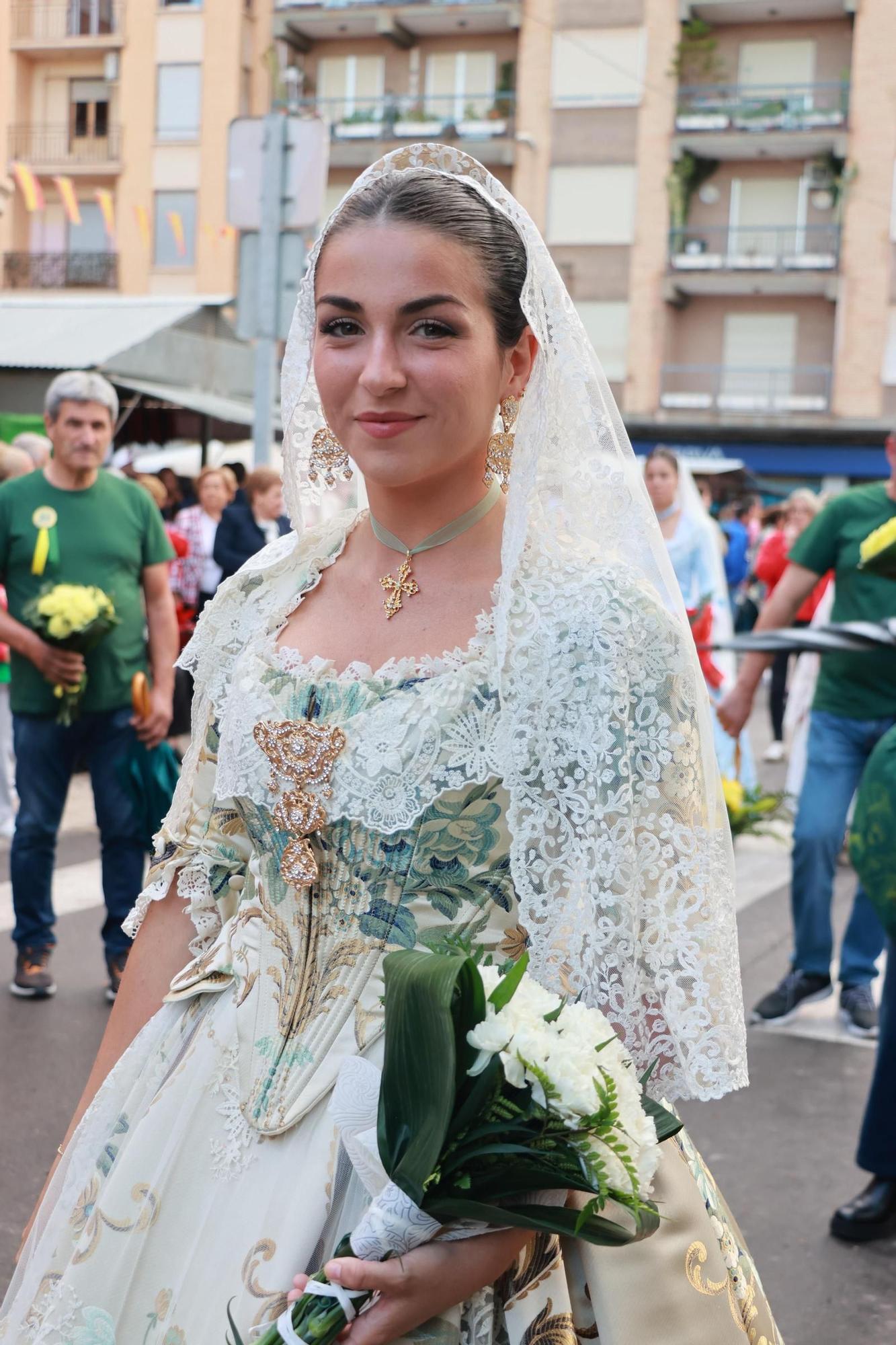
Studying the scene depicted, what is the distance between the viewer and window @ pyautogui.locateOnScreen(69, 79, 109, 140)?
23188 mm

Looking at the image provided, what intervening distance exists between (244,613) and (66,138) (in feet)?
89.8

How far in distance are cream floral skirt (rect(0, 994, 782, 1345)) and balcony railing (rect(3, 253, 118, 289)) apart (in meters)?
29.9

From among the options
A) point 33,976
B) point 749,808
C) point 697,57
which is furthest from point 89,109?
point 33,976

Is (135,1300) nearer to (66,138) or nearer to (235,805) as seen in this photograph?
(235,805)

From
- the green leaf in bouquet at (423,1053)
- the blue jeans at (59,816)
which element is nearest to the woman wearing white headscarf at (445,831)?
the green leaf in bouquet at (423,1053)

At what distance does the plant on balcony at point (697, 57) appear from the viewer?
3369cm

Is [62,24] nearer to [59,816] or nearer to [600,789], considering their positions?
[59,816]

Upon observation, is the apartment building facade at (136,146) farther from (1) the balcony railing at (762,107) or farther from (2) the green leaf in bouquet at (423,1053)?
(2) the green leaf in bouquet at (423,1053)

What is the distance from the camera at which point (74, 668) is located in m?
5.59

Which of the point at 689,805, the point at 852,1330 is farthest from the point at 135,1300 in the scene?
the point at 852,1330

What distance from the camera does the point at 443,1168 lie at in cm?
154

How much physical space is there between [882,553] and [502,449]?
1.72 meters

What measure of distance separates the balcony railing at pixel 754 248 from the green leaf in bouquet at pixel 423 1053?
34.2 metres

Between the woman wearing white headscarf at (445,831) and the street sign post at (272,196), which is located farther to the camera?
the street sign post at (272,196)
